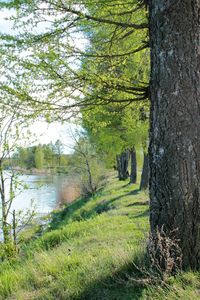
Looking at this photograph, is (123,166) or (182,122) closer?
(182,122)

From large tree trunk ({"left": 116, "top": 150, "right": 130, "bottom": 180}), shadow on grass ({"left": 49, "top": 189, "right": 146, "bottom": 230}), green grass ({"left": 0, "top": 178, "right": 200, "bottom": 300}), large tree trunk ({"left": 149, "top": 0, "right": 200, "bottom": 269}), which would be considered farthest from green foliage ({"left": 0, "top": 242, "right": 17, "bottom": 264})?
large tree trunk ({"left": 116, "top": 150, "right": 130, "bottom": 180})

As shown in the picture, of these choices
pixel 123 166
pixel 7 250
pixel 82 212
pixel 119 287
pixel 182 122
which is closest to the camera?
pixel 182 122

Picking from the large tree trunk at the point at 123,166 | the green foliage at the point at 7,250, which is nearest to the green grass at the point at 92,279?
the green foliage at the point at 7,250

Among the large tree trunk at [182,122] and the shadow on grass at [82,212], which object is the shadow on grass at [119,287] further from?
the shadow on grass at [82,212]

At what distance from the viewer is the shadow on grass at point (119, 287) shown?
3500 mm

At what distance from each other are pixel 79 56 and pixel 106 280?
114 inches

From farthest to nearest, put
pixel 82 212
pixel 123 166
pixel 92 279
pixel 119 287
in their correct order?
pixel 123 166 → pixel 82 212 → pixel 92 279 → pixel 119 287

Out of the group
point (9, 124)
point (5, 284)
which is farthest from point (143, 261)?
point (9, 124)

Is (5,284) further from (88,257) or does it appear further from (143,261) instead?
(143,261)

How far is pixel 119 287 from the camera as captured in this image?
12.1 ft

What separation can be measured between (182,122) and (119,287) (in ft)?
6.45

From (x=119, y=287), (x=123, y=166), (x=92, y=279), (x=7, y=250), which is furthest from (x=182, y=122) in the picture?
(x=123, y=166)

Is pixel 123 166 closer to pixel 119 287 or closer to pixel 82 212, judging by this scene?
pixel 82 212

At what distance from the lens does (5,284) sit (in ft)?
15.5
